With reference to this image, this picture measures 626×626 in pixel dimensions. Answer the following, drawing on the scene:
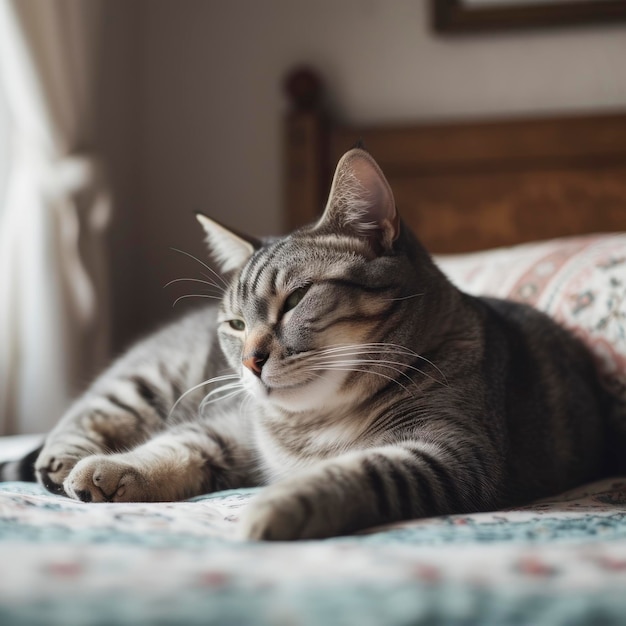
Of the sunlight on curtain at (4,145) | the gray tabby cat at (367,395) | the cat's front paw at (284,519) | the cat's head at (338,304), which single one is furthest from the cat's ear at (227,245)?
the sunlight on curtain at (4,145)

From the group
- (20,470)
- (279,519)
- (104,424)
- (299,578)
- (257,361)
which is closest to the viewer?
(299,578)

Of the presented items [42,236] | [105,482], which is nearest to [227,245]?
[105,482]

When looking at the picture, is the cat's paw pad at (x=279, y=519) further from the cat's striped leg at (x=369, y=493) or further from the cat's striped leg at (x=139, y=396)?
the cat's striped leg at (x=139, y=396)

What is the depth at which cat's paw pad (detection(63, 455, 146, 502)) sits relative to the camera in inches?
41.1

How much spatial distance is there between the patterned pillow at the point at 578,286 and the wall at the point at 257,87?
0.96 m

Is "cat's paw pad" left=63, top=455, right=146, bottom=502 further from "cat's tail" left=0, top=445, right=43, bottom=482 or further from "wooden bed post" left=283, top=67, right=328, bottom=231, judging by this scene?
"wooden bed post" left=283, top=67, right=328, bottom=231

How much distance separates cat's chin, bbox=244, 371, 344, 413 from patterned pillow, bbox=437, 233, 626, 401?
1.98 ft

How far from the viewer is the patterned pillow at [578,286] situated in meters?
1.38

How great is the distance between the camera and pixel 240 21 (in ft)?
8.61

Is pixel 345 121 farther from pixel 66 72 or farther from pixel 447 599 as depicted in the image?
pixel 447 599

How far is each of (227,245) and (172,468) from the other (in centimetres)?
40

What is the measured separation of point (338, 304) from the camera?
40.6 inches

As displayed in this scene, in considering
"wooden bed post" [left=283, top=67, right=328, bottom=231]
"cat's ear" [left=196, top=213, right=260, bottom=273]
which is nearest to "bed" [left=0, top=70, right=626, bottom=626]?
"cat's ear" [left=196, top=213, right=260, bottom=273]

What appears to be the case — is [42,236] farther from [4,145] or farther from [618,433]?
[618,433]
